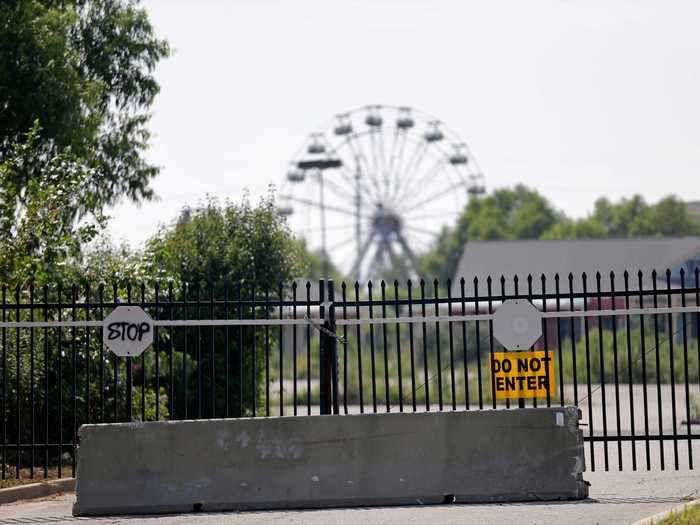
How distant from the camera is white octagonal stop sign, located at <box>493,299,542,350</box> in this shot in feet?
38.4

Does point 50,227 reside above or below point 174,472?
above

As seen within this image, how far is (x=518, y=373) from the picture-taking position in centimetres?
1170

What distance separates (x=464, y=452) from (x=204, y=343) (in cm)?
855

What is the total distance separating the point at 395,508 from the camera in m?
10.7

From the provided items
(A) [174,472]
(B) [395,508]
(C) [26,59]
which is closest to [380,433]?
(B) [395,508]

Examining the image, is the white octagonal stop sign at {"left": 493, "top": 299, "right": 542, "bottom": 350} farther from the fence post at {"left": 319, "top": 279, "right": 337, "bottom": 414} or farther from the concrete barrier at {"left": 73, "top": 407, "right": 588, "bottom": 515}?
the fence post at {"left": 319, "top": 279, "right": 337, "bottom": 414}

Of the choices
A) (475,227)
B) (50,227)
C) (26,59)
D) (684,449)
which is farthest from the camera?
(475,227)

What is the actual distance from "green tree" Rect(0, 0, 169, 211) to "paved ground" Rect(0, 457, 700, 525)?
724 centimetres

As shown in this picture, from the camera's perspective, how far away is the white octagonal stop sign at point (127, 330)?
1188cm

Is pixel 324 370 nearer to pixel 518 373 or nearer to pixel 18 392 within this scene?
pixel 518 373

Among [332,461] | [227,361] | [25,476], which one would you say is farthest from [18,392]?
[332,461]

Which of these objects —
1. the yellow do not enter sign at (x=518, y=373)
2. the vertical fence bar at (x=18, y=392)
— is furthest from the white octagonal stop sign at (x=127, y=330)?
the yellow do not enter sign at (x=518, y=373)

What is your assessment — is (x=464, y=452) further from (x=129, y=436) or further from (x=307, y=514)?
(x=129, y=436)

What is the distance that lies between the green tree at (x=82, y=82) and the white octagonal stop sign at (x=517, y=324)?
732cm
